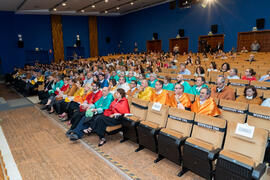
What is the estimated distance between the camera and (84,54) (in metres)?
20.8

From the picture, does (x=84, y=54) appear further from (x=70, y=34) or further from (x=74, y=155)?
(x=74, y=155)

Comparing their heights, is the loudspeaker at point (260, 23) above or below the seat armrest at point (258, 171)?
above

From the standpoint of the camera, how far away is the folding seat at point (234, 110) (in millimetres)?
3148

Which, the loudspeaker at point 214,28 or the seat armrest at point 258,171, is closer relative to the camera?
the seat armrest at point 258,171

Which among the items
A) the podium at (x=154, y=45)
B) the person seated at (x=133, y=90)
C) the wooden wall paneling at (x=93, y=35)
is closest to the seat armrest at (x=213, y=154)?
the person seated at (x=133, y=90)

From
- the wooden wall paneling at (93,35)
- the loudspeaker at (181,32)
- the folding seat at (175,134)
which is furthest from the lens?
the wooden wall paneling at (93,35)

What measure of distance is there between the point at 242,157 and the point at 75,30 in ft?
66.4

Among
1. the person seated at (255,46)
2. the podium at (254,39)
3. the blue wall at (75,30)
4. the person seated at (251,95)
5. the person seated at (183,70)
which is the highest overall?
the blue wall at (75,30)

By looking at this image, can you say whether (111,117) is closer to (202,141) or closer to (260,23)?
(202,141)

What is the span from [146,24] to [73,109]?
50.9ft

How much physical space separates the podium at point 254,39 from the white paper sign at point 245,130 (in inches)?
444

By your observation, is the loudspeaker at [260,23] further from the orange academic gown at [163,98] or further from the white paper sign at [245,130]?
the white paper sign at [245,130]

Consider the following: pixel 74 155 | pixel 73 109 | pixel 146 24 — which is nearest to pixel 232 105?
pixel 74 155

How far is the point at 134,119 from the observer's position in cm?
360
